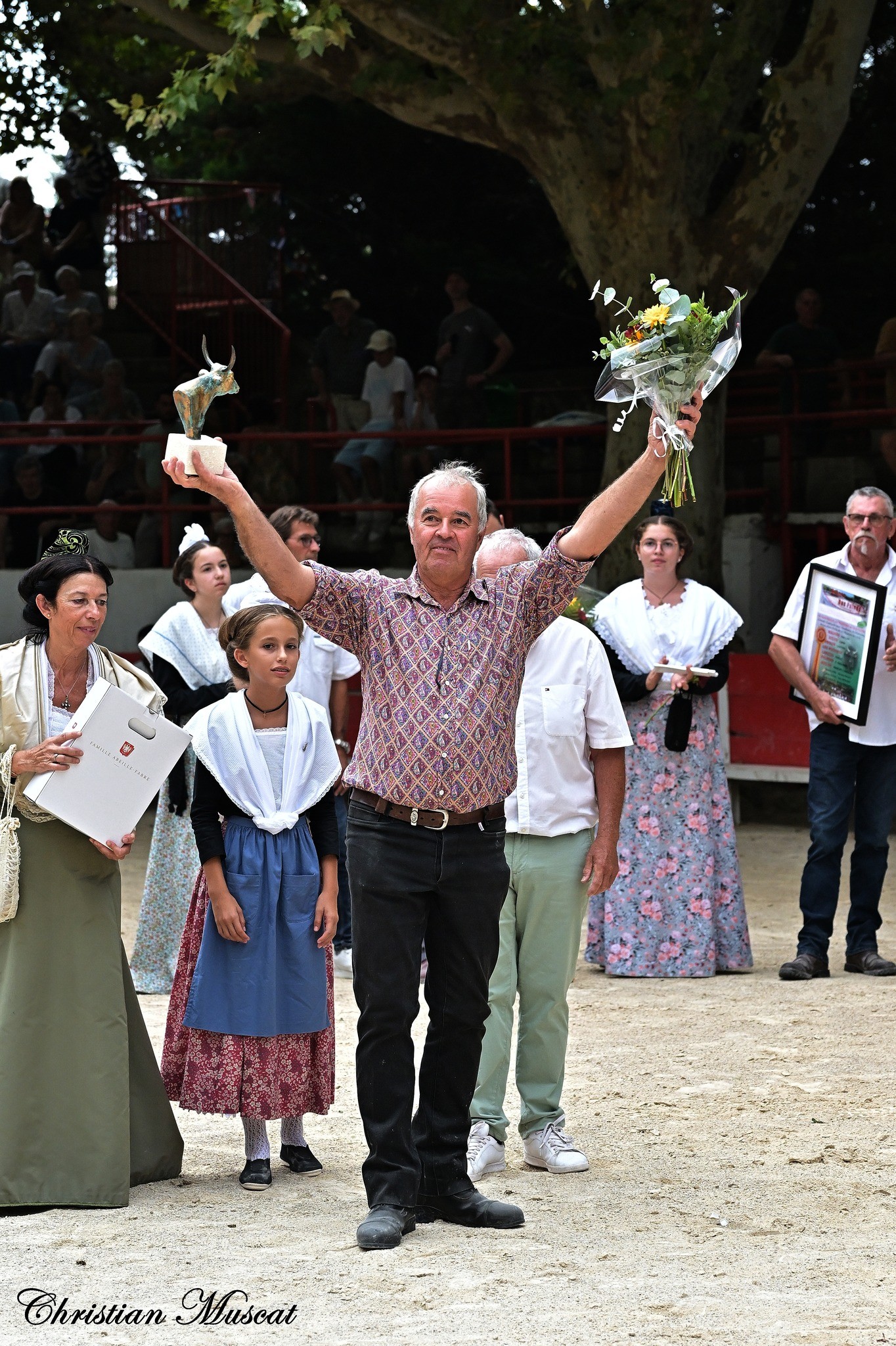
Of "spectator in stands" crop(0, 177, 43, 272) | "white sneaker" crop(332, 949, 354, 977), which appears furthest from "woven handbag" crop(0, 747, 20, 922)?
"spectator in stands" crop(0, 177, 43, 272)

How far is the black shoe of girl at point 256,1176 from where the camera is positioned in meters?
4.74

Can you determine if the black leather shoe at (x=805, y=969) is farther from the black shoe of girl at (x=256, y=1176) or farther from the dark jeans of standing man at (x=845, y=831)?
the black shoe of girl at (x=256, y=1176)

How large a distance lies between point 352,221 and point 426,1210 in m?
15.5

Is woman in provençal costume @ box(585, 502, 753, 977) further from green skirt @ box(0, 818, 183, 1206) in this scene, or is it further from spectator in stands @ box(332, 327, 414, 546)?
spectator in stands @ box(332, 327, 414, 546)

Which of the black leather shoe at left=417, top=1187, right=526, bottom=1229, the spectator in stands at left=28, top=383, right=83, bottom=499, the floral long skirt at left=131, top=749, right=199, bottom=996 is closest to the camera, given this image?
the black leather shoe at left=417, top=1187, right=526, bottom=1229

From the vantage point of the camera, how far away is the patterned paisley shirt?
13.8 feet

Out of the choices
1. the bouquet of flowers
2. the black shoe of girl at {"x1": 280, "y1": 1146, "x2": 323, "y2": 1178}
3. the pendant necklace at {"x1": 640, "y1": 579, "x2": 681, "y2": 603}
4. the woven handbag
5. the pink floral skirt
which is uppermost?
the bouquet of flowers

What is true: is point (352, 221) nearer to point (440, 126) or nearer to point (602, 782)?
point (440, 126)

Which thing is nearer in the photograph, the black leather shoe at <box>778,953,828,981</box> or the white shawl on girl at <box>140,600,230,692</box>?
the white shawl on girl at <box>140,600,230,692</box>

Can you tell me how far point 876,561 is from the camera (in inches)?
295

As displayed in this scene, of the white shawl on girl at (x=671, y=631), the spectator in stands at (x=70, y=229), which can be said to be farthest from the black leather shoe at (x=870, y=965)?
the spectator in stands at (x=70, y=229)

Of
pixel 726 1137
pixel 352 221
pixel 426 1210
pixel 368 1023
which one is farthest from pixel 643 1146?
pixel 352 221

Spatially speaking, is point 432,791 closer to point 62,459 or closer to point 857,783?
point 857,783

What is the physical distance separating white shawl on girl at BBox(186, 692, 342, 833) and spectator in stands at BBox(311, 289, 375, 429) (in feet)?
34.8
